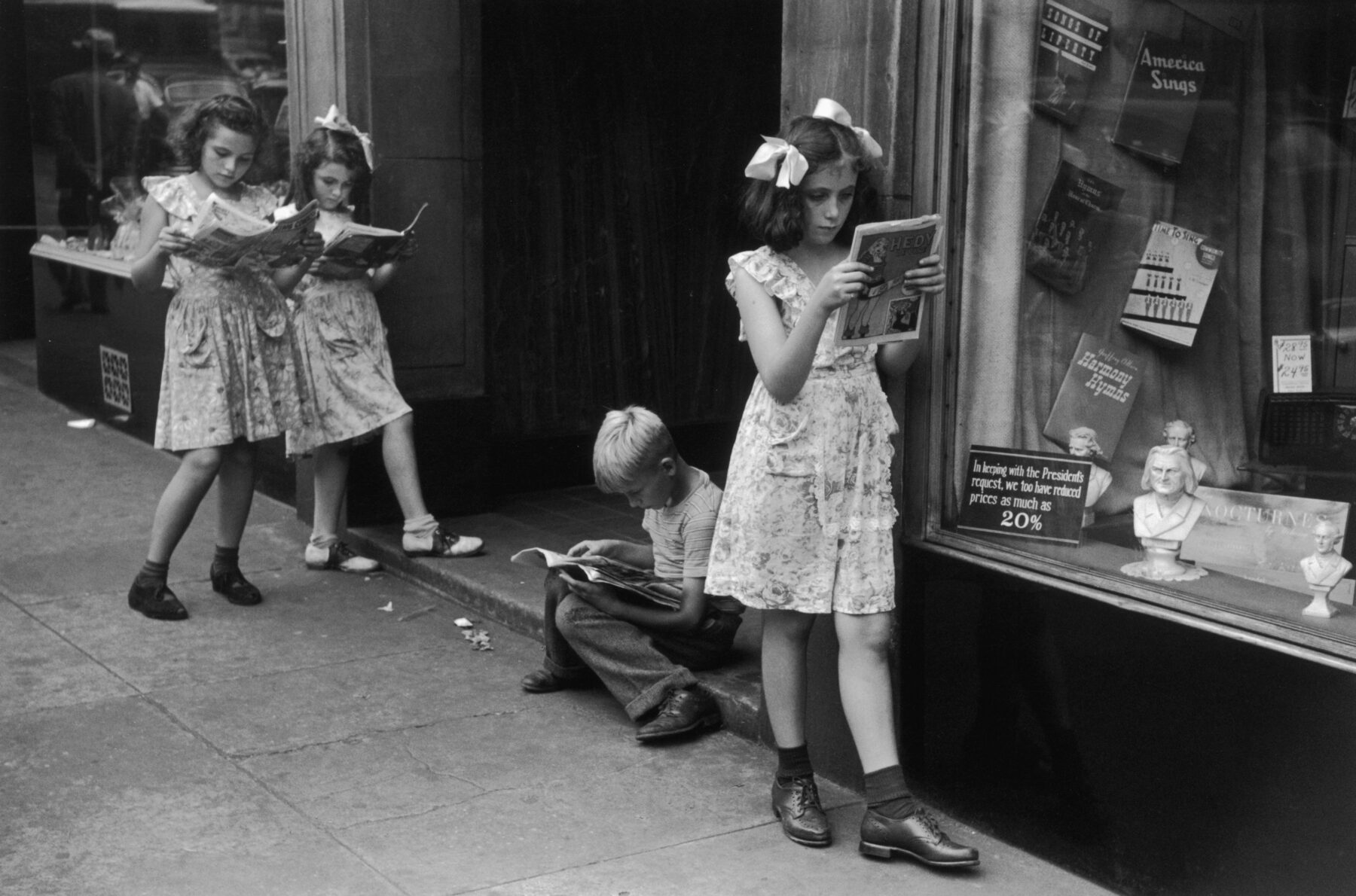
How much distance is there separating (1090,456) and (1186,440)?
234 millimetres

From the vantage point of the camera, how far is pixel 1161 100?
4.14 metres

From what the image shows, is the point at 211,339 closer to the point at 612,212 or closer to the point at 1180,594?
the point at 612,212

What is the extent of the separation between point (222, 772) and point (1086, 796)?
2280 millimetres

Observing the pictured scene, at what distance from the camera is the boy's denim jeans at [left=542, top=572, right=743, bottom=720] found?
481cm

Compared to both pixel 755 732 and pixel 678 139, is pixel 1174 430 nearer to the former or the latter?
pixel 755 732

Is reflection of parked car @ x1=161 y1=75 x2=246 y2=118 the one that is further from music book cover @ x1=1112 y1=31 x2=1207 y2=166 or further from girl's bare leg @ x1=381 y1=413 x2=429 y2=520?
music book cover @ x1=1112 y1=31 x2=1207 y2=166

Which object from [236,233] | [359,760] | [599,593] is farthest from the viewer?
[236,233]

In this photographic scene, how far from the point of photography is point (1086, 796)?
12.4 ft

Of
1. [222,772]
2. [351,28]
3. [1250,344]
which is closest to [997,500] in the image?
[1250,344]

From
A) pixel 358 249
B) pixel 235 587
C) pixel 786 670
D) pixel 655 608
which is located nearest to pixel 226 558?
pixel 235 587

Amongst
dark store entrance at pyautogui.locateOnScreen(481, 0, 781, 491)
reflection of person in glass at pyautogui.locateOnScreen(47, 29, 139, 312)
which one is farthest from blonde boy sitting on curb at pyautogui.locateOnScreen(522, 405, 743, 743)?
reflection of person in glass at pyautogui.locateOnScreen(47, 29, 139, 312)

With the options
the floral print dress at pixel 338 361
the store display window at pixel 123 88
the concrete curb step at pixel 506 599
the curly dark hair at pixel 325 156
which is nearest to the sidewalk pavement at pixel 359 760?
the concrete curb step at pixel 506 599

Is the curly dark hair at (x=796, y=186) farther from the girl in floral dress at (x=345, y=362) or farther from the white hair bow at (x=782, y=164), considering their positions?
the girl in floral dress at (x=345, y=362)

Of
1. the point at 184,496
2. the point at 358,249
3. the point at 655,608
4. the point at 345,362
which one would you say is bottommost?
the point at 655,608
